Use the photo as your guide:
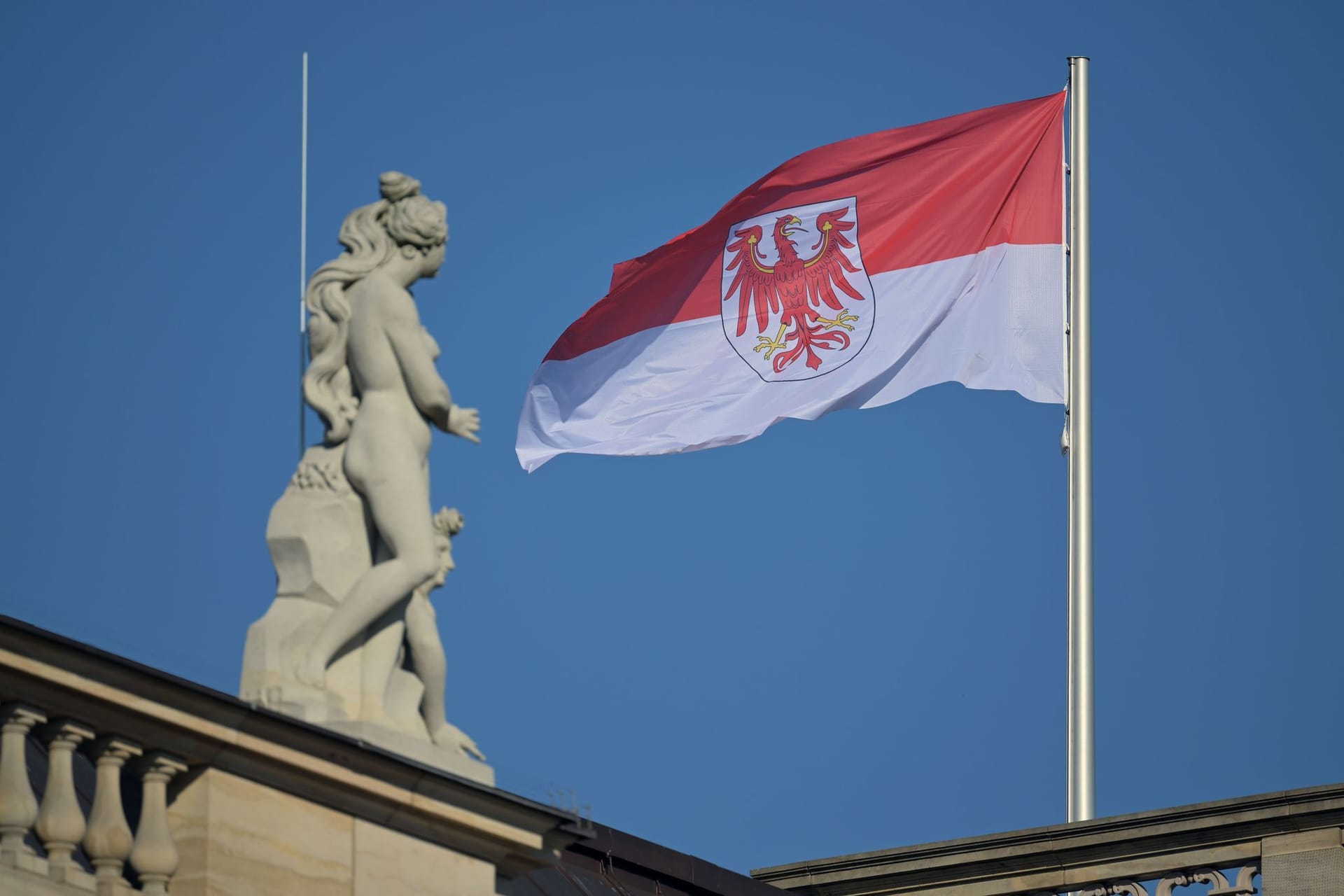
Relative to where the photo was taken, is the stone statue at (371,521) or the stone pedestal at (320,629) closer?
the stone pedestal at (320,629)

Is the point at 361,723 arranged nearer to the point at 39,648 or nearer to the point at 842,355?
the point at 39,648

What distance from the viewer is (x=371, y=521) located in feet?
51.3

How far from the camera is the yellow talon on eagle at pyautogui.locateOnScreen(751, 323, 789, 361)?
30.4 m

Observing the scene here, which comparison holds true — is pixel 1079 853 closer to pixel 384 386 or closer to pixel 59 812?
pixel 384 386

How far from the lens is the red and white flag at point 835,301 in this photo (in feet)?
96.4

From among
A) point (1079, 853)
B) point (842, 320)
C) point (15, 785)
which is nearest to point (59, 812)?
point (15, 785)

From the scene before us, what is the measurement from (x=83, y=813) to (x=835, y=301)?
56.1ft

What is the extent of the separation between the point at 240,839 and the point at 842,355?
16205mm

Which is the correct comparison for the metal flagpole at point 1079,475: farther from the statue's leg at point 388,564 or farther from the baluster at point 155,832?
the baluster at point 155,832

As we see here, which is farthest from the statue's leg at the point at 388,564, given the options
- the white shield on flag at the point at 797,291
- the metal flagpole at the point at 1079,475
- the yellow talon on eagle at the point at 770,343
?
the yellow talon on eagle at the point at 770,343

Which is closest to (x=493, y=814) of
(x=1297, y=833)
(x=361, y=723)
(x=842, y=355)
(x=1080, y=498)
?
(x=361, y=723)

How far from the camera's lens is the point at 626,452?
30891 mm

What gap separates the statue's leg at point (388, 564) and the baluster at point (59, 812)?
1.62 meters

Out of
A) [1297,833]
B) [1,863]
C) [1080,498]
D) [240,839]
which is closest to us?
[1,863]
